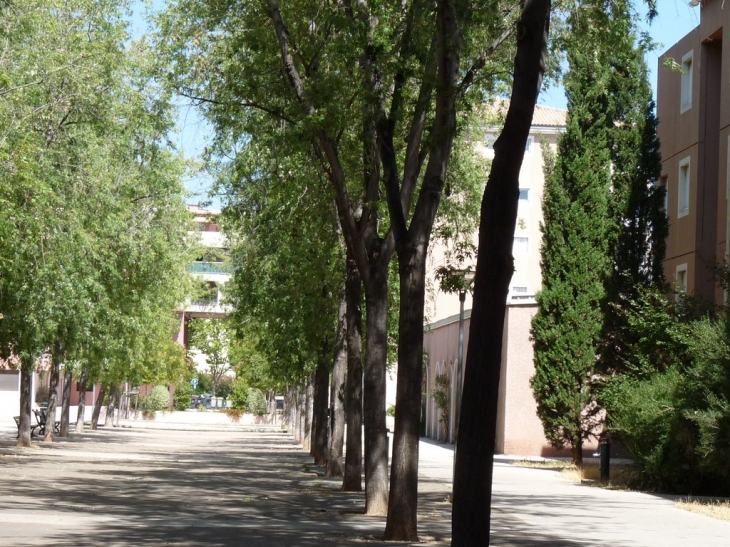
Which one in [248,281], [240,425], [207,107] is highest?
[207,107]

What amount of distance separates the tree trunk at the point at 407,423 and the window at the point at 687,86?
22.5m

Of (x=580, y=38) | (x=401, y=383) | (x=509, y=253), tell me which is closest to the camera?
(x=509, y=253)

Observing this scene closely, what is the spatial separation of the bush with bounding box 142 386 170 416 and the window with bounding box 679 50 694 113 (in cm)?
5995

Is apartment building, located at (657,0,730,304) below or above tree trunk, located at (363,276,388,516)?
above

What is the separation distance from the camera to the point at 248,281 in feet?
104

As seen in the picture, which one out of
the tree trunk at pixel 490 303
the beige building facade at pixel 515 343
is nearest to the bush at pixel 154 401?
the beige building facade at pixel 515 343

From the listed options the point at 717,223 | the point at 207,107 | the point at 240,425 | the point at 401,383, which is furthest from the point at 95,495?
the point at 240,425

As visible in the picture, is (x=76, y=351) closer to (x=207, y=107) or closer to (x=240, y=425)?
(x=207, y=107)

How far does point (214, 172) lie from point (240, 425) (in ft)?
197

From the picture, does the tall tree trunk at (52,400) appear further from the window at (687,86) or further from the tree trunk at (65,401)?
the window at (687,86)

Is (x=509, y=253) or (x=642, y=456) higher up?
(x=509, y=253)

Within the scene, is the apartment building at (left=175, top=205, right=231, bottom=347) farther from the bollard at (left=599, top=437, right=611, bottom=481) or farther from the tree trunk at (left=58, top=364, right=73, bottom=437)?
the bollard at (left=599, top=437, right=611, bottom=481)

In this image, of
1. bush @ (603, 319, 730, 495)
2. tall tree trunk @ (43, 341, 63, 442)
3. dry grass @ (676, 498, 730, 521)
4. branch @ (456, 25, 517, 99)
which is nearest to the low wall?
tall tree trunk @ (43, 341, 63, 442)

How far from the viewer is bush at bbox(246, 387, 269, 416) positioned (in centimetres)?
9206
